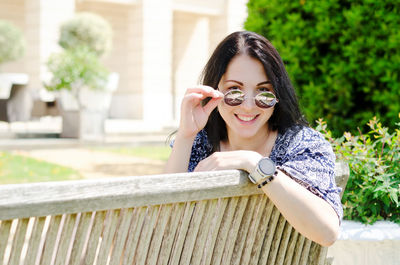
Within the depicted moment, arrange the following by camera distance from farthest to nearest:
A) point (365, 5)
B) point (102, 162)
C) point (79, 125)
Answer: point (79, 125), point (102, 162), point (365, 5)

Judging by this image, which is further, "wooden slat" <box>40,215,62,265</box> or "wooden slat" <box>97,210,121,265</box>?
"wooden slat" <box>97,210,121,265</box>

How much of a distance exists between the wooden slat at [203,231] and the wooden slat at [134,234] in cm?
21

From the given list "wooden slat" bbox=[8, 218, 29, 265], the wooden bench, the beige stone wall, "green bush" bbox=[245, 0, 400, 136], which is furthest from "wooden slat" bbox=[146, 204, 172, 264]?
the beige stone wall

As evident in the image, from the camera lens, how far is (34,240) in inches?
45.8

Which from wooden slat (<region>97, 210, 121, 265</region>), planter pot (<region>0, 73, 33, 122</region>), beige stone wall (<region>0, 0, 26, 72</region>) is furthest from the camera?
beige stone wall (<region>0, 0, 26, 72</region>)

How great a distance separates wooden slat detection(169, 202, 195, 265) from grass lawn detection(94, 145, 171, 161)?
8.17m

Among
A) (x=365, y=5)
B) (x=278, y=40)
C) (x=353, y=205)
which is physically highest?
(x=365, y=5)

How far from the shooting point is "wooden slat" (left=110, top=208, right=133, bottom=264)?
4.30ft

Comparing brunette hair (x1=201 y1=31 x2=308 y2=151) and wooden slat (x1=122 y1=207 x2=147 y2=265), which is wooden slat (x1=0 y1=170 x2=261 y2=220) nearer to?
wooden slat (x1=122 y1=207 x2=147 y2=265)

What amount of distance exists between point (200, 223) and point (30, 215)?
56 centimetres

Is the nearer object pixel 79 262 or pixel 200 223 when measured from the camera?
pixel 79 262

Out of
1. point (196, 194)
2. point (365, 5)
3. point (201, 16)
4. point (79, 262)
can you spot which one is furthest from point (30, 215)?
point (201, 16)

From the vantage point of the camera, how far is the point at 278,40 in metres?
4.44

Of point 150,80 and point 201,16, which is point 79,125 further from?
point 201,16
